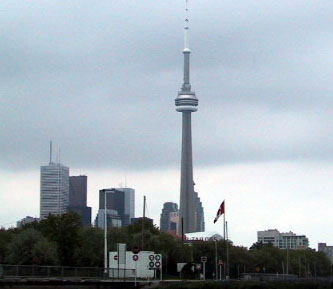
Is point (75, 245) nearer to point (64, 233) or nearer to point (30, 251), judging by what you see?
point (64, 233)

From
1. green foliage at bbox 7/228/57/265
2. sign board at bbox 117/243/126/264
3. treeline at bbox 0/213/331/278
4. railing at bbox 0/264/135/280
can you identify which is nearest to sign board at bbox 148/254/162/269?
railing at bbox 0/264/135/280

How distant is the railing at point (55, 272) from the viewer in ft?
222

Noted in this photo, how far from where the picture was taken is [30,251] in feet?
379

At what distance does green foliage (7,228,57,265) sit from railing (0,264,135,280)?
29457mm

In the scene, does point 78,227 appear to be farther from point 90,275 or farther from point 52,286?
point 52,286

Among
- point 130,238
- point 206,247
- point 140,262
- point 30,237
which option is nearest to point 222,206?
Answer: point 140,262

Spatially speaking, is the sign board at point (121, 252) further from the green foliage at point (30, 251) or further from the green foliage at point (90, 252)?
the green foliage at point (90, 252)

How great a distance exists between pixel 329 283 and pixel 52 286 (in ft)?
81.2

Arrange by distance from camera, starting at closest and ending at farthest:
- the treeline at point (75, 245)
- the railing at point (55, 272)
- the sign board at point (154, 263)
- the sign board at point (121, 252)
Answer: the railing at point (55, 272), the sign board at point (154, 263), the sign board at point (121, 252), the treeline at point (75, 245)

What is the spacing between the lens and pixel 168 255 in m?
147

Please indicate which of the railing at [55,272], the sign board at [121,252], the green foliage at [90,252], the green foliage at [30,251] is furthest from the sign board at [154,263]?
the green foliage at [90,252]

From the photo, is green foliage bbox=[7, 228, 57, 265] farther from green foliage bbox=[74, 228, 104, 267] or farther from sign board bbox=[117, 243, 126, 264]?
sign board bbox=[117, 243, 126, 264]

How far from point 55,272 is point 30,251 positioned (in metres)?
42.6

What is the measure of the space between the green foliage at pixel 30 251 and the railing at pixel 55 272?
29457 millimetres
